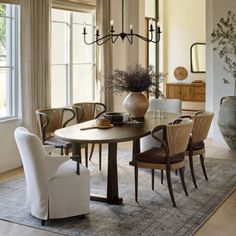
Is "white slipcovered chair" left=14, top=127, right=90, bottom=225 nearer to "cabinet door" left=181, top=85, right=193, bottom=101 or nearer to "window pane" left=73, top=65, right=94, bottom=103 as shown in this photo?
"window pane" left=73, top=65, right=94, bottom=103

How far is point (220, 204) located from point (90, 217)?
1.37 meters

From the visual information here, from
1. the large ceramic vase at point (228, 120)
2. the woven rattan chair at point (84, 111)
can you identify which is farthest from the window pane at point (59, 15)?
the large ceramic vase at point (228, 120)

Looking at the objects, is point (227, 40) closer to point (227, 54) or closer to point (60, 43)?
point (227, 54)

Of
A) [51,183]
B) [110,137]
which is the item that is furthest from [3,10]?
[51,183]

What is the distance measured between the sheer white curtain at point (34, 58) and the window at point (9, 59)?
0.39 ft

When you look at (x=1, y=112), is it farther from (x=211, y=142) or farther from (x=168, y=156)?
(x=211, y=142)

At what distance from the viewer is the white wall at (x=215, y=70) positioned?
761 cm

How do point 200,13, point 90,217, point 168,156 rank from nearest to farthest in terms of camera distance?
1. point 90,217
2. point 168,156
3. point 200,13

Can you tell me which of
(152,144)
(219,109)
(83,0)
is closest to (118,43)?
(83,0)

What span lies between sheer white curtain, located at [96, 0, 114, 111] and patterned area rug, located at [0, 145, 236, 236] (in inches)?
88.3

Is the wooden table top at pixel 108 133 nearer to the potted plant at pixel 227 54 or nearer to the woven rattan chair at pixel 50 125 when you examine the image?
the woven rattan chair at pixel 50 125

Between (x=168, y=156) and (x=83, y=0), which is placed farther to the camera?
(x=83, y=0)

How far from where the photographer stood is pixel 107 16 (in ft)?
25.4

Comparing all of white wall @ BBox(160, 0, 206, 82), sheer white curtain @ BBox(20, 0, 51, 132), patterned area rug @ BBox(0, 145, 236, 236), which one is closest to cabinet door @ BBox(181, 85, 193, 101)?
white wall @ BBox(160, 0, 206, 82)
